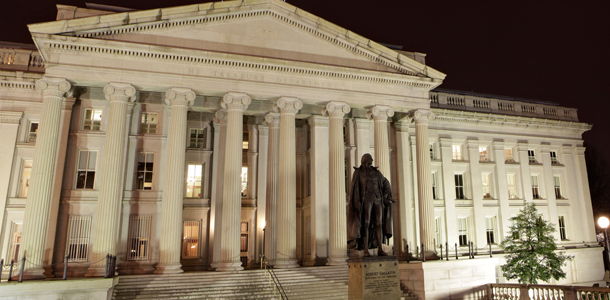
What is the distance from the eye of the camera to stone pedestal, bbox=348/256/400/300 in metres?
12.1

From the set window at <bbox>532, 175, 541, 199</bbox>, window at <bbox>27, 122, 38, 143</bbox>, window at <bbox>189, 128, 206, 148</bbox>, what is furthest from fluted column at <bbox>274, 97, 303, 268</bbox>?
window at <bbox>532, 175, 541, 199</bbox>

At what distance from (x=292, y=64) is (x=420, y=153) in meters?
9.47

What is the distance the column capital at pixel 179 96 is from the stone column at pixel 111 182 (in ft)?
5.85

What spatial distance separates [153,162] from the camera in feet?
85.0

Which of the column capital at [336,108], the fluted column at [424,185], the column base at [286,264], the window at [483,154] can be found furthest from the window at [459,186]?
the column base at [286,264]

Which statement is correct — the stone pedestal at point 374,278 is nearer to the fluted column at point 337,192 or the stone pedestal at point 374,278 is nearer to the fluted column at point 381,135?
the fluted column at point 337,192

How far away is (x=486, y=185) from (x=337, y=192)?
606 inches

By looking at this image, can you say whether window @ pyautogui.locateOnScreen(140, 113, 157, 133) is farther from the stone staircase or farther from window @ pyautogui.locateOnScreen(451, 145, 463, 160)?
window @ pyautogui.locateOnScreen(451, 145, 463, 160)

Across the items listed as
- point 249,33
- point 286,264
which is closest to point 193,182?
point 286,264

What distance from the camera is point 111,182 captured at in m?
21.1

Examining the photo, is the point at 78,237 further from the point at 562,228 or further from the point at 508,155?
the point at 562,228

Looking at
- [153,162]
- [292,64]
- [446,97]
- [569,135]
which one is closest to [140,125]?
[153,162]

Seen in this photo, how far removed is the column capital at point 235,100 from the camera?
23.6m

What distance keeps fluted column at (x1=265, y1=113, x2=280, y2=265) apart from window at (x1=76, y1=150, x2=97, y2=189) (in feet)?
33.2
